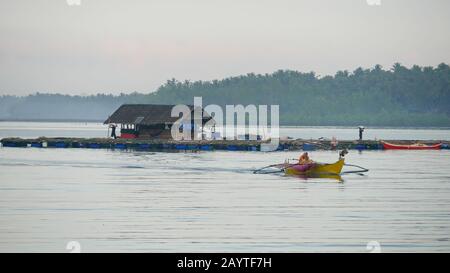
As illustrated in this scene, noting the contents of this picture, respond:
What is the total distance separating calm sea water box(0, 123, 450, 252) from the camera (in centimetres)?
2902

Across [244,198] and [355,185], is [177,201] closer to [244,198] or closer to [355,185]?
[244,198]

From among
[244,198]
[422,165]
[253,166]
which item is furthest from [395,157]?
[244,198]

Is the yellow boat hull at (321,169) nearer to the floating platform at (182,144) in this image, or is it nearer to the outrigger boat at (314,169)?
the outrigger boat at (314,169)

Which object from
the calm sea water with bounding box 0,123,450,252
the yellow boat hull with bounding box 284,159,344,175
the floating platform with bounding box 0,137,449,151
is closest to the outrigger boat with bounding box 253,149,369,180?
the yellow boat hull with bounding box 284,159,344,175

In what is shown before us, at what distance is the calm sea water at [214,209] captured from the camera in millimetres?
29016

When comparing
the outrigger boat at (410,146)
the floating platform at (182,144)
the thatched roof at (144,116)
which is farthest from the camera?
the outrigger boat at (410,146)

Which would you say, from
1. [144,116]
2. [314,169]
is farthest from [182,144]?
[314,169]

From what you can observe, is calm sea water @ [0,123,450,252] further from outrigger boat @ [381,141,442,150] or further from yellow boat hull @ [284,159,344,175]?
outrigger boat @ [381,141,442,150]

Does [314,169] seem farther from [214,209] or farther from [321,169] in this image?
[214,209]

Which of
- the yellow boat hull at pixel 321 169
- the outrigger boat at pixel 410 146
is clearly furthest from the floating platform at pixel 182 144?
the yellow boat hull at pixel 321 169

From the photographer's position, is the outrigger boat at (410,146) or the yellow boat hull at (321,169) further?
the outrigger boat at (410,146)
